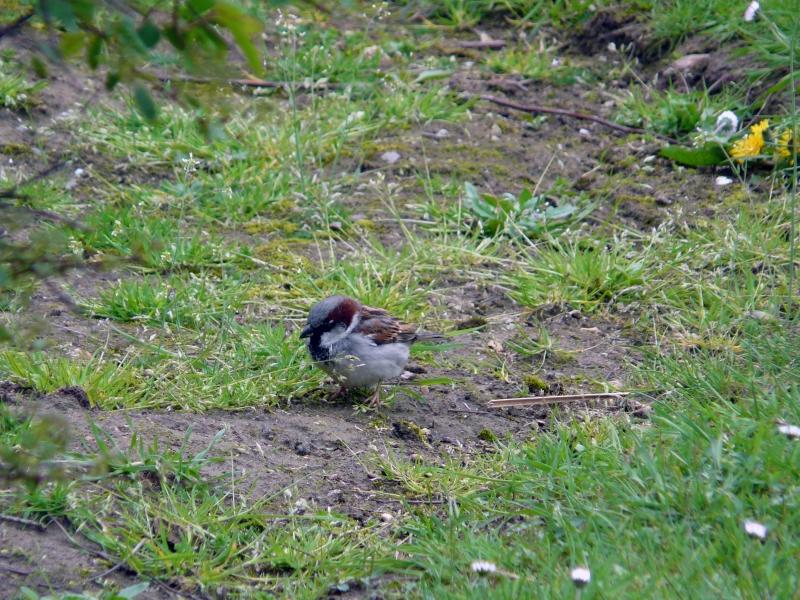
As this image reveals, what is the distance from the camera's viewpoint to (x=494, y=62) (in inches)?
320

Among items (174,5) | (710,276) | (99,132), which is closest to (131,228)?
(99,132)

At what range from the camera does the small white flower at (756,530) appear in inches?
121

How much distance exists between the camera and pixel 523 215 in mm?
6219

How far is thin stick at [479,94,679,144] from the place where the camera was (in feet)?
23.5

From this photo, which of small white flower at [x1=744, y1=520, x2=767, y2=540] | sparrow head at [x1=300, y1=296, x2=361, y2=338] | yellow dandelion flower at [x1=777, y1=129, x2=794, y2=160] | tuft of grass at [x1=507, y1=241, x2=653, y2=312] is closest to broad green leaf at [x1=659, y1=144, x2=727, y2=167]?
yellow dandelion flower at [x1=777, y1=129, x2=794, y2=160]

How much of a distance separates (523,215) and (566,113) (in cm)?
150

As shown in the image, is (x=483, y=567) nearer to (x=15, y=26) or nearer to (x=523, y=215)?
(x=15, y=26)

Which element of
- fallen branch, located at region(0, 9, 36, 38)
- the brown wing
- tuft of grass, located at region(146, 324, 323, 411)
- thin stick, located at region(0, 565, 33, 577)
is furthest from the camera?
the brown wing

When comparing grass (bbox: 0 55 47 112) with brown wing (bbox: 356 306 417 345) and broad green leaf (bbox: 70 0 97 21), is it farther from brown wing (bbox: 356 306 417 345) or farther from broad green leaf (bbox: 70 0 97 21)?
broad green leaf (bbox: 70 0 97 21)

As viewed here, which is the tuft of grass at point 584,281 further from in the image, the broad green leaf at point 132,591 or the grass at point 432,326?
the broad green leaf at point 132,591

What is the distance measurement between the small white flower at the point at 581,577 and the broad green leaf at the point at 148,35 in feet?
6.13

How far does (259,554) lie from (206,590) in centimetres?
25

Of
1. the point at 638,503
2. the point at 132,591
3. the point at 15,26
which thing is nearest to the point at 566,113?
the point at 638,503

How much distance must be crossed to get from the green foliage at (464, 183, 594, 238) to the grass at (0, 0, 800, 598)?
2 centimetres
